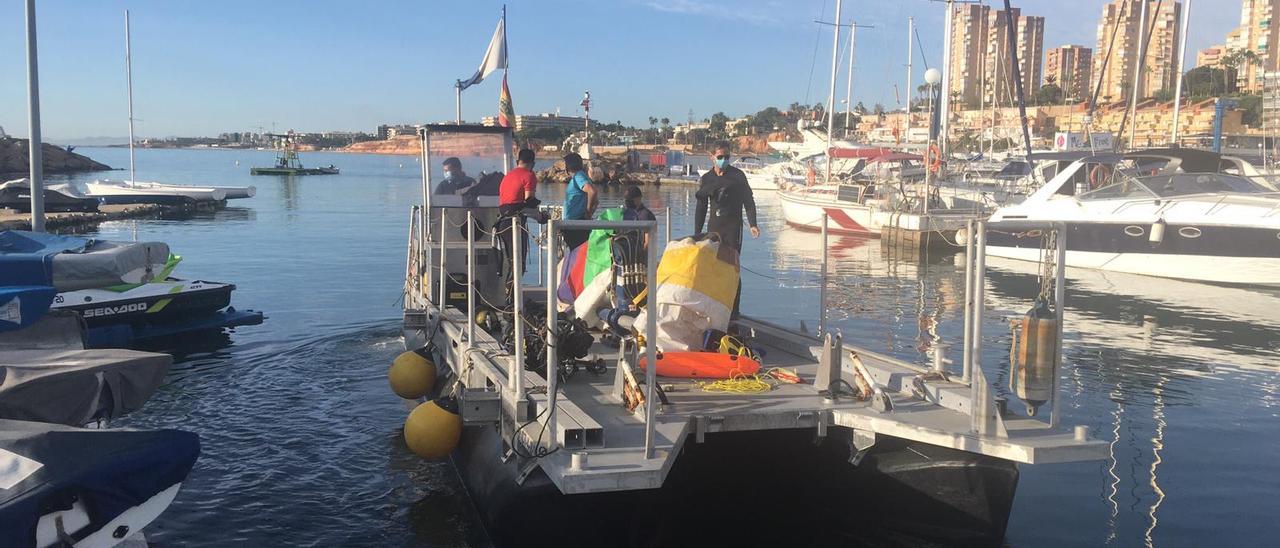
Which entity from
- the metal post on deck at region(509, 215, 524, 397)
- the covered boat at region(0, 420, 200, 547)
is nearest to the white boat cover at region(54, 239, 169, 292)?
the covered boat at region(0, 420, 200, 547)

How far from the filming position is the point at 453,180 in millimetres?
12336

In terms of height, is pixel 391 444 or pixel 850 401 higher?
pixel 850 401

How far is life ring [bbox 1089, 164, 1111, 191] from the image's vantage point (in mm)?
25500

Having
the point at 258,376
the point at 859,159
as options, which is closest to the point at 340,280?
the point at 258,376

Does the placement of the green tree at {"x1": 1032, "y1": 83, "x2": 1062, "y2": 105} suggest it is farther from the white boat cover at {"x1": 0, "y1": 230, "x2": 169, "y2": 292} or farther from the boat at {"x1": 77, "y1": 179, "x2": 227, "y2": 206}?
the white boat cover at {"x1": 0, "y1": 230, "x2": 169, "y2": 292}

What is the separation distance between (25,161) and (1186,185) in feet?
318

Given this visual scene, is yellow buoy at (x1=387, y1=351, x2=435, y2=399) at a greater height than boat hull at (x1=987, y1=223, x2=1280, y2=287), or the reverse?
boat hull at (x1=987, y1=223, x2=1280, y2=287)

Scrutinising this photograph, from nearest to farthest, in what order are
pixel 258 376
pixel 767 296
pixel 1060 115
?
pixel 258 376
pixel 767 296
pixel 1060 115

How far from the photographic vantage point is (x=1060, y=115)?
348 feet

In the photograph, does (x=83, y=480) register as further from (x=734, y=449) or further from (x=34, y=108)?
(x=34, y=108)

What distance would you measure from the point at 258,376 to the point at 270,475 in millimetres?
Answer: 4317

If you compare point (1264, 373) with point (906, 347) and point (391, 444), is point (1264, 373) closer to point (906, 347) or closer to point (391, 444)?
point (906, 347)

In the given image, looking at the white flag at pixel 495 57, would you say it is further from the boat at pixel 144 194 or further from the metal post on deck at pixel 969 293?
the boat at pixel 144 194

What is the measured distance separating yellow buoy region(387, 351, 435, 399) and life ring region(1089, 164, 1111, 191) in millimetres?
20832
